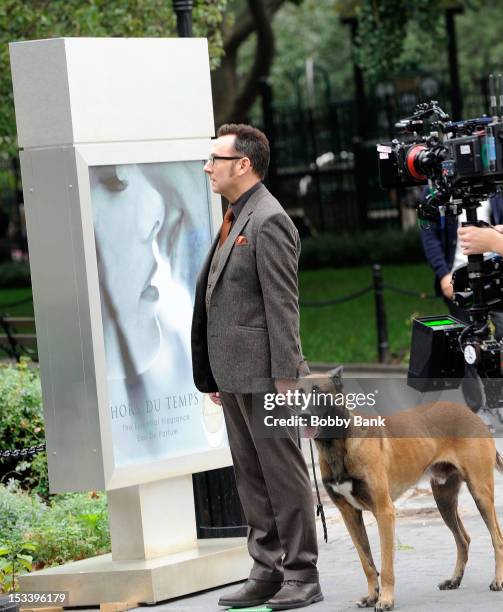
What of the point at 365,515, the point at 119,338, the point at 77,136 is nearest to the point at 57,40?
the point at 77,136

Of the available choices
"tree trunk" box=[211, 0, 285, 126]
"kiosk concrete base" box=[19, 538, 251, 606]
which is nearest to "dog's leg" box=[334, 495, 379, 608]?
"kiosk concrete base" box=[19, 538, 251, 606]

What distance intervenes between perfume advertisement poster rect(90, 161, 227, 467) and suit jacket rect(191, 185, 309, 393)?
584 mm

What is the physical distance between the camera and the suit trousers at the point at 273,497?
21.1ft

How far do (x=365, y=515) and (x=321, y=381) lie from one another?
308cm

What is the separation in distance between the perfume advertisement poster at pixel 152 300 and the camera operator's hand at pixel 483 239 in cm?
163

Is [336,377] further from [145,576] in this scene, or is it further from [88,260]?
[145,576]

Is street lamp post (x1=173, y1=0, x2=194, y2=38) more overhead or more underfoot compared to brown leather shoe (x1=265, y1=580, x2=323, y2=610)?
more overhead

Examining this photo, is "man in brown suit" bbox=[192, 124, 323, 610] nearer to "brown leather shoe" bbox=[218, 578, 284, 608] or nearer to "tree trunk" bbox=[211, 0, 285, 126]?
"brown leather shoe" bbox=[218, 578, 284, 608]

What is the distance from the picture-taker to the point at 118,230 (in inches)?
271

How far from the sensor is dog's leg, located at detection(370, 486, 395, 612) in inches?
247

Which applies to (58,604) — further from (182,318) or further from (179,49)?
(179,49)

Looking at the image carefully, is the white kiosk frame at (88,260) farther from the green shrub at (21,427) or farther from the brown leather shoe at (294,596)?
the green shrub at (21,427)

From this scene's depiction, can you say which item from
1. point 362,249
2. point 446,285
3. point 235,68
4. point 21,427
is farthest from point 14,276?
point 446,285

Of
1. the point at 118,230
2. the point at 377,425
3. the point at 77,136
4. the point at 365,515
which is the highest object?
the point at 77,136
